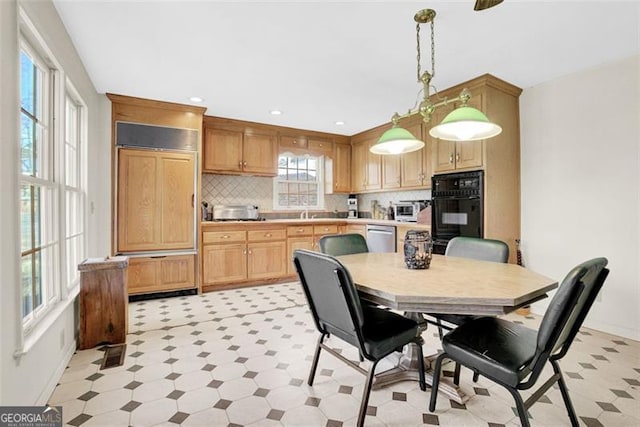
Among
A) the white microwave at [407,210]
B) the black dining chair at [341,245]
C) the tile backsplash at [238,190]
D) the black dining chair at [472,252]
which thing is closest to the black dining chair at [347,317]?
the black dining chair at [472,252]

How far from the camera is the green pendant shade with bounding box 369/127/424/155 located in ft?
7.53

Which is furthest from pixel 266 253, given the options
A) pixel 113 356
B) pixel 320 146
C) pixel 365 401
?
pixel 365 401

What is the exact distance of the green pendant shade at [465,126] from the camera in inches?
73.8

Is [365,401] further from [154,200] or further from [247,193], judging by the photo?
[247,193]

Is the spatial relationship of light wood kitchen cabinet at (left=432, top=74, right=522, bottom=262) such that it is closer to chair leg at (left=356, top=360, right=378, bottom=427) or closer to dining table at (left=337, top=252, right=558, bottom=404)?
dining table at (left=337, top=252, right=558, bottom=404)

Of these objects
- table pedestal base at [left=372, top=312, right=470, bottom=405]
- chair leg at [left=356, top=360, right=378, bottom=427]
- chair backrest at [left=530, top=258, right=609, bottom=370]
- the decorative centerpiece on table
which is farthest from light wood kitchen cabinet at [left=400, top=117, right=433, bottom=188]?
chair leg at [left=356, top=360, right=378, bottom=427]

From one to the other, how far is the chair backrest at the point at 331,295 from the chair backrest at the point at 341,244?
0.80m

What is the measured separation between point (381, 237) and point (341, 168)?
1.57 m

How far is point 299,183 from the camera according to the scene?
5.59 metres

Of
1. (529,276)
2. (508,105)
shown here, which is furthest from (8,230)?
(508,105)

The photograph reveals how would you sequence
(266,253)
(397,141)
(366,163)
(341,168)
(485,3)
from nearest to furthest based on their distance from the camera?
(485,3), (397,141), (266,253), (366,163), (341,168)

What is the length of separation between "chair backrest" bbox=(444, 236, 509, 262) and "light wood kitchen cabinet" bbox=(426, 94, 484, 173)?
40.8 inches

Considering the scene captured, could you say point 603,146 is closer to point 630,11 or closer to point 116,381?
point 630,11

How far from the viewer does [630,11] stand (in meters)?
2.11
